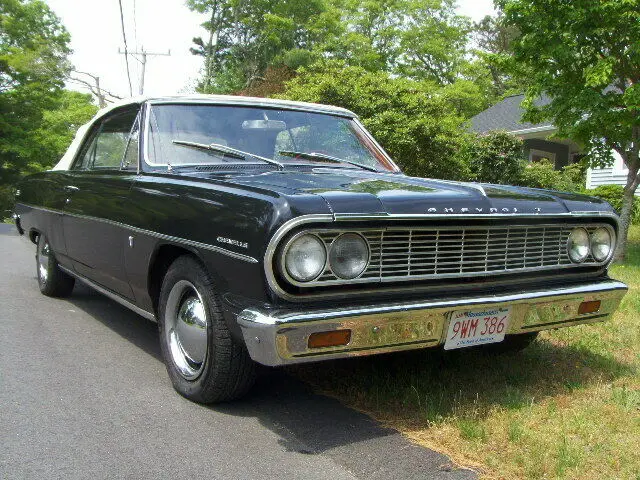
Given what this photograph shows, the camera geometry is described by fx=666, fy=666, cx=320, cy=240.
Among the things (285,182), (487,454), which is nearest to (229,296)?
(285,182)

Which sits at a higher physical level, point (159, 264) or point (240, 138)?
point (240, 138)

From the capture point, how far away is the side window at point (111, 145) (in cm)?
452

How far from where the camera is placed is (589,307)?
3.74 m

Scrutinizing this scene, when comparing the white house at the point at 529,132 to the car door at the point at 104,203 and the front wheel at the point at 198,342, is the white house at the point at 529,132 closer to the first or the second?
the car door at the point at 104,203

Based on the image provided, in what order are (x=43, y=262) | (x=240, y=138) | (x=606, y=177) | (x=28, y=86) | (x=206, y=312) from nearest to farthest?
(x=206, y=312)
(x=240, y=138)
(x=43, y=262)
(x=606, y=177)
(x=28, y=86)

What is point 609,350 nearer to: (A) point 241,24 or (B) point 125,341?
(B) point 125,341

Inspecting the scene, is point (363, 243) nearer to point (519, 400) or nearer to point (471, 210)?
point (471, 210)

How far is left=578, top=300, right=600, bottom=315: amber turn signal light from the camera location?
12.1 feet

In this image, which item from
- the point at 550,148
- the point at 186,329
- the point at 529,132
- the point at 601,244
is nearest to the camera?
the point at 186,329

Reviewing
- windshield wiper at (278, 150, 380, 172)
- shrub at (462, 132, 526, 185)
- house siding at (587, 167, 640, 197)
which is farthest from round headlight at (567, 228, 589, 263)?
house siding at (587, 167, 640, 197)

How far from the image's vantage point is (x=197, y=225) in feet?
10.8

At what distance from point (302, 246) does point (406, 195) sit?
0.60 metres

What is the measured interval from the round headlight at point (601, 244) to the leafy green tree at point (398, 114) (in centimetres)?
956

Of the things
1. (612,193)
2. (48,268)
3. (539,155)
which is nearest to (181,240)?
(48,268)
